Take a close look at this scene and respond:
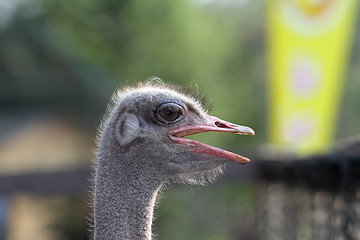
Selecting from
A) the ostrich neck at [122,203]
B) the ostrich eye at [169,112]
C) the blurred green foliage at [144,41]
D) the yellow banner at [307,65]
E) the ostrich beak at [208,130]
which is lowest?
the ostrich neck at [122,203]

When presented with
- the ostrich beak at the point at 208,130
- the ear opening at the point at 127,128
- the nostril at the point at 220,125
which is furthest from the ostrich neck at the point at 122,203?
the nostril at the point at 220,125

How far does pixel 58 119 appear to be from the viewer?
48.7ft

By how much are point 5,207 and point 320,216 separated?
4731mm

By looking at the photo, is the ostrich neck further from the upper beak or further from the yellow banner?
the yellow banner

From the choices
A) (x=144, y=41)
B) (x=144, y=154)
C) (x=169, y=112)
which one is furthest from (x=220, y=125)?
(x=144, y=41)

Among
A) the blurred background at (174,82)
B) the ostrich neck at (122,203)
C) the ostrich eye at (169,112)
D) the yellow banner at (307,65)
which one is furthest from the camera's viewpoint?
the yellow banner at (307,65)

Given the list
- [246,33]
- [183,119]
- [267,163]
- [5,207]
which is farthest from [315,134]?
[246,33]

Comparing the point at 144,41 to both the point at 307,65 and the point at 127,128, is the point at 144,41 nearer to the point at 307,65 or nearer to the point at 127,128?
the point at 307,65

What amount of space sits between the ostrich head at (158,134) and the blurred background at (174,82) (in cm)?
26

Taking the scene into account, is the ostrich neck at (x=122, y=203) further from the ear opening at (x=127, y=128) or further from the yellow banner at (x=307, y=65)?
the yellow banner at (x=307, y=65)

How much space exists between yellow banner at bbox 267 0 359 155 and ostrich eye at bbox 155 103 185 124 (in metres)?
5.49

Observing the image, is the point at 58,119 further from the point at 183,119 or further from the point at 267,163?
the point at 183,119

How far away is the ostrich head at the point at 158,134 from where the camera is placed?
3059 millimetres

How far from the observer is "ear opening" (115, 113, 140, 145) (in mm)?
3049
